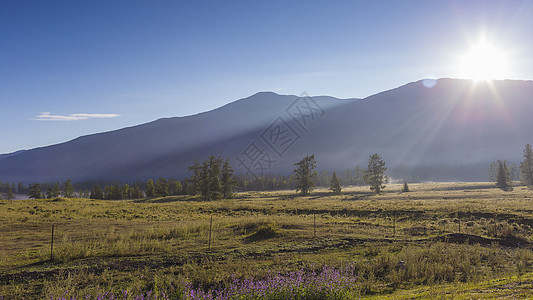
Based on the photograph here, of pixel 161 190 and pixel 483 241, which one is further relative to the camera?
pixel 161 190

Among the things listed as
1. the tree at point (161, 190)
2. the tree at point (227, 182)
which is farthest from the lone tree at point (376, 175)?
the tree at point (161, 190)

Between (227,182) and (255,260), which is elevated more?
(227,182)

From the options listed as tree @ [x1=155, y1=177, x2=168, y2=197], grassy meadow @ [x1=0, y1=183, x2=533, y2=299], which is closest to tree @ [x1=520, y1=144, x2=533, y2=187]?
grassy meadow @ [x1=0, y1=183, x2=533, y2=299]

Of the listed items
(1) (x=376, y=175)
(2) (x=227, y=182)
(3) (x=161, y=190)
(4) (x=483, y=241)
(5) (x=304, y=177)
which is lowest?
(3) (x=161, y=190)

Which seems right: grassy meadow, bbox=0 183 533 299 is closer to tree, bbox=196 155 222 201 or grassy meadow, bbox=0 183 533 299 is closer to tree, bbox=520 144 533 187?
tree, bbox=196 155 222 201

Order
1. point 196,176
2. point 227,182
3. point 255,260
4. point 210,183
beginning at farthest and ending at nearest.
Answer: point 196,176, point 227,182, point 210,183, point 255,260

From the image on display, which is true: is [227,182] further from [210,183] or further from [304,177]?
[304,177]

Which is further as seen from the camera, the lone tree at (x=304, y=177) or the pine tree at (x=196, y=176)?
the lone tree at (x=304, y=177)

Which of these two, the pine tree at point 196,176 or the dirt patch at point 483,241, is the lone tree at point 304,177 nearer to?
the pine tree at point 196,176

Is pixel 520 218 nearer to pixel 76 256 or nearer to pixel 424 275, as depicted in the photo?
pixel 424 275

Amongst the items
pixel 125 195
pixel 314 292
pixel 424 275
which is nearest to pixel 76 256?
pixel 314 292

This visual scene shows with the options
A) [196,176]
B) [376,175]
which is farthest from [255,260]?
[376,175]

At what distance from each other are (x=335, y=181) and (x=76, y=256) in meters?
75.9

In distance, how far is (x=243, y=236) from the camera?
20719mm
